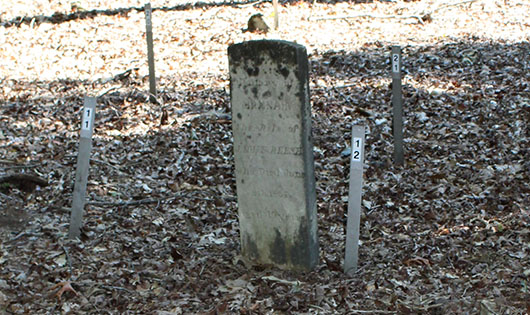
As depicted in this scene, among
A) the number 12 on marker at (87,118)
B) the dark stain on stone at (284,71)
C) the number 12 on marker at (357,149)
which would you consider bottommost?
the number 12 on marker at (357,149)

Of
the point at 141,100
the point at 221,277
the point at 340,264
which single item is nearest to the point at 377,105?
the point at 141,100

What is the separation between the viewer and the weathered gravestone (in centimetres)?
500

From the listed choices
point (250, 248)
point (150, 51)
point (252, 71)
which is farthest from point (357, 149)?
point (150, 51)

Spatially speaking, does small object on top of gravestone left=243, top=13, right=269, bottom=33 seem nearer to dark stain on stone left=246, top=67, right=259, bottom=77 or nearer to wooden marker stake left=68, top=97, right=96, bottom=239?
wooden marker stake left=68, top=97, right=96, bottom=239

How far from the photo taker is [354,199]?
5.14 m

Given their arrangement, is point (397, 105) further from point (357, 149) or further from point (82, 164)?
point (82, 164)

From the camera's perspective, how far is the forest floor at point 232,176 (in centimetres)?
491

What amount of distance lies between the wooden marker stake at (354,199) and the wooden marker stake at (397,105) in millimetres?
2644

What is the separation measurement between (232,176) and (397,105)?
7.43 ft

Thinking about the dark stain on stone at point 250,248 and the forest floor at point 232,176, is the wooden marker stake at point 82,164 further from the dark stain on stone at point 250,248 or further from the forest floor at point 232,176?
the dark stain on stone at point 250,248

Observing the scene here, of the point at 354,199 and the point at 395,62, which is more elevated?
the point at 395,62

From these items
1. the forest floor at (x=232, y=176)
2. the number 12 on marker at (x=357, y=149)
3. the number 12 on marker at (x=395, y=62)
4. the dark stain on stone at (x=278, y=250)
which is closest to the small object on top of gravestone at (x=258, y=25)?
the forest floor at (x=232, y=176)

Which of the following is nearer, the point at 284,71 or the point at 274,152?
the point at 284,71

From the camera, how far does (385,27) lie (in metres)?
14.7
